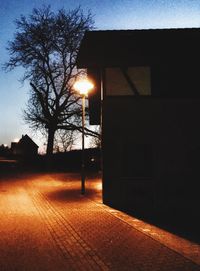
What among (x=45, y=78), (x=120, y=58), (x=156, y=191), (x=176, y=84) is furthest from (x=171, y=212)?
(x=45, y=78)

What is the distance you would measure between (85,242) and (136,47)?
9153mm

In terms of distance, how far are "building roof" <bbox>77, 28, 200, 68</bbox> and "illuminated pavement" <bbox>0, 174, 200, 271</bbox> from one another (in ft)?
19.7

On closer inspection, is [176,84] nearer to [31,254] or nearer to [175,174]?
[175,174]

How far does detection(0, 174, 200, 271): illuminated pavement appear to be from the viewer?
6.62 m

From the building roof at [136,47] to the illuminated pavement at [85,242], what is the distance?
600cm

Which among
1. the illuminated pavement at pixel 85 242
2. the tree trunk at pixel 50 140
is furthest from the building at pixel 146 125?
the tree trunk at pixel 50 140

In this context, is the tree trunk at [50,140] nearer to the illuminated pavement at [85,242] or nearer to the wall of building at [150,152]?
the wall of building at [150,152]

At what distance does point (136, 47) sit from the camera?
14.8m

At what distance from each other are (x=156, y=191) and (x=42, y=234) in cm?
629

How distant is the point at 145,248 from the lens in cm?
763

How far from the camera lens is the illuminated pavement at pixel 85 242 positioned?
662 cm

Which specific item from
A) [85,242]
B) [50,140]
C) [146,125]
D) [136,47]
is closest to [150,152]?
[146,125]

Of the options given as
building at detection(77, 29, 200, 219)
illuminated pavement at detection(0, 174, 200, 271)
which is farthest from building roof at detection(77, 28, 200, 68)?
illuminated pavement at detection(0, 174, 200, 271)

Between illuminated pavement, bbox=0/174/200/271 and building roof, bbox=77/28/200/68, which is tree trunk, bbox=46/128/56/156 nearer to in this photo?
building roof, bbox=77/28/200/68
